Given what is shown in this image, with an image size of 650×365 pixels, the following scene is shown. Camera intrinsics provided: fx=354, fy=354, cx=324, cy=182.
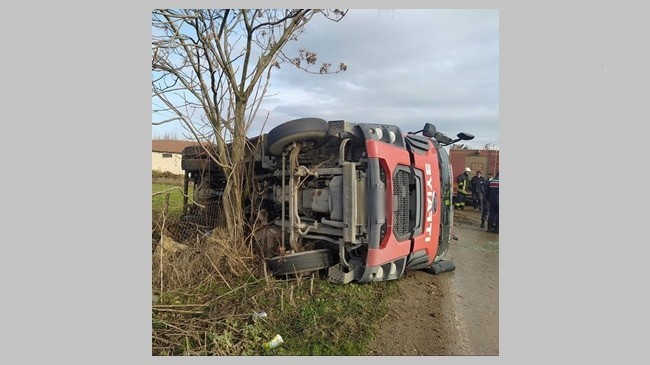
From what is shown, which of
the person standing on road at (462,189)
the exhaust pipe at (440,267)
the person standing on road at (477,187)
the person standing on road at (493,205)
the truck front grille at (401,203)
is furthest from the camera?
the person standing on road at (462,189)

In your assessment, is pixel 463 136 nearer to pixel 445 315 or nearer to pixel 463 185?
pixel 445 315

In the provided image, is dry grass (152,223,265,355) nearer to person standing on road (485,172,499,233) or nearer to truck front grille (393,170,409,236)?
truck front grille (393,170,409,236)

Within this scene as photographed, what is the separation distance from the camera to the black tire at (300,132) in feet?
10.8

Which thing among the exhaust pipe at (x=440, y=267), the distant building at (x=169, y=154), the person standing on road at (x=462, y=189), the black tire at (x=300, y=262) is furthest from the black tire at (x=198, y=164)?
the person standing on road at (x=462, y=189)

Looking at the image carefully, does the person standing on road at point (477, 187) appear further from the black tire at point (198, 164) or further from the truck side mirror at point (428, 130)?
the black tire at point (198, 164)

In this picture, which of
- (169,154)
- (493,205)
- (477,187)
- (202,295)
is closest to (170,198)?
(169,154)

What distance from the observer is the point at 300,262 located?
3.28 meters

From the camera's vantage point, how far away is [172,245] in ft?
11.8

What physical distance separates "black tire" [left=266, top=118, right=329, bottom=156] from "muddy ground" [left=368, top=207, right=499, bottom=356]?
5.49ft

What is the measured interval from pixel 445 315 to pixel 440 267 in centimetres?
113

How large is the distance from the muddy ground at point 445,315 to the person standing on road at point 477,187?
14.5ft

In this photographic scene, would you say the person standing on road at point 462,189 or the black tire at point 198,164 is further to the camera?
the person standing on road at point 462,189

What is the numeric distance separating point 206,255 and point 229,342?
1.25m

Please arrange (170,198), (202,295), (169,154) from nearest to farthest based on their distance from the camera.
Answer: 1. (202,295)
2. (170,198)
3. (169,154)
